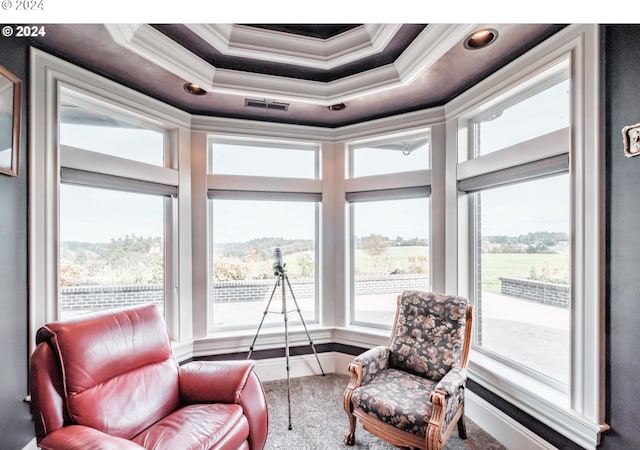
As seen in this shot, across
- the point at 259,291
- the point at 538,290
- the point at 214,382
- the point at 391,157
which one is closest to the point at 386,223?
the point at 391,157

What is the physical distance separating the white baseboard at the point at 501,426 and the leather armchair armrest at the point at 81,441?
2187 millimetres

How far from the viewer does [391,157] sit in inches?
119

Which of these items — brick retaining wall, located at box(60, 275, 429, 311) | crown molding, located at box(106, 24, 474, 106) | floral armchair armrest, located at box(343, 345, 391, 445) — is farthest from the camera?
brick retaining wall, located at box(60, 275, 429, 311)

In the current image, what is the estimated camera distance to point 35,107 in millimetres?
1838

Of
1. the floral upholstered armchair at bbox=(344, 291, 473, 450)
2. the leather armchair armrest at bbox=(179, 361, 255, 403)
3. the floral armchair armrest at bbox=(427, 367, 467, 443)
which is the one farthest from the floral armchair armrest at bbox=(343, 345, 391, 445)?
the leather armchair armrest at bbox=(179, 361, 255, 403)

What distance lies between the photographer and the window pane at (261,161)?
2.99 m

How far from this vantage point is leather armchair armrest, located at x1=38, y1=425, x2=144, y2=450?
48.4 inches

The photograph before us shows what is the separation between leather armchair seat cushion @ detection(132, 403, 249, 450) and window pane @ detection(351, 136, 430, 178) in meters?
2.39

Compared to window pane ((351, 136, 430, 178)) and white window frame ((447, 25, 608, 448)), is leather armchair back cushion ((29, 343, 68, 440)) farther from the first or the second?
window pane ((351, 136, 430, 178))

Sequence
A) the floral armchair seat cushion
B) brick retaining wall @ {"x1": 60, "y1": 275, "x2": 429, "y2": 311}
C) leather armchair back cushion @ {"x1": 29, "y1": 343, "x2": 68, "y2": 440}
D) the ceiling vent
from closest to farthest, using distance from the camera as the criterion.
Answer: leather armchair back cushion @ {"x1": 29, "y1": 343, "x2": 68, "y2": 440}
the floral armchair seat cushion
brick retaining wall @ {"x1": 60, "y1": 275, "x2": 429, "y2": 311}
the ceiling vent

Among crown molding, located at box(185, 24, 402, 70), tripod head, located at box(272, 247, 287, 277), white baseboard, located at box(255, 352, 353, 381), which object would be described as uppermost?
crown molding, located at box(185, 24, 402, 70)

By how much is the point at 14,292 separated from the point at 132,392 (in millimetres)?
915
